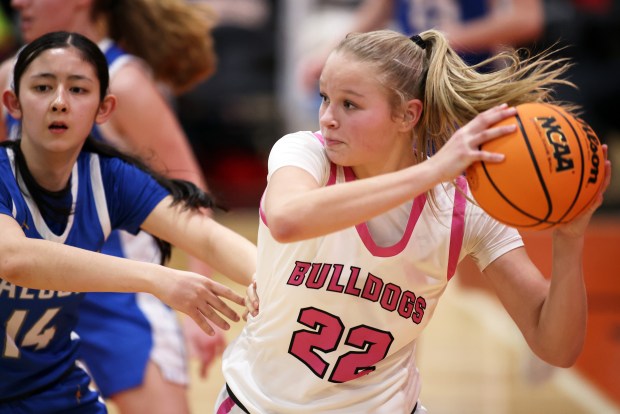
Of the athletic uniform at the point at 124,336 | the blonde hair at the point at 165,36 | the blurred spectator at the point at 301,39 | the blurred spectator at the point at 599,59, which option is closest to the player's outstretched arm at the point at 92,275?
the athletic uniform at the point at 124,336

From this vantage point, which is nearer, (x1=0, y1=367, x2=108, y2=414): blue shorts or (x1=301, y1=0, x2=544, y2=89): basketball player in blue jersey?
(x1=0, y1=367, x2=108, y2=414): blue shorts

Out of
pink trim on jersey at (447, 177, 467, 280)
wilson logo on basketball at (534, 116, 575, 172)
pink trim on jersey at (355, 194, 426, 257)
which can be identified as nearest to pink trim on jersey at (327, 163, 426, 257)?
pink trim on jersey at (355, 194, 426, 257)

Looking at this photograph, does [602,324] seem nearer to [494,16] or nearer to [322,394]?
[494,16]

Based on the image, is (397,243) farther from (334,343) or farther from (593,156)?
(593,156)

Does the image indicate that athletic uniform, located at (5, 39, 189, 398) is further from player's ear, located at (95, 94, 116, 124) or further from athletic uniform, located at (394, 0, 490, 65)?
athletic uniform, located at (394, 0, 490, 65)

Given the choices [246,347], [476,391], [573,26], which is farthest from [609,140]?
[246,347]

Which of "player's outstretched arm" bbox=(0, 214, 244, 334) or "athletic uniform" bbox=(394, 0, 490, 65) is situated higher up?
"athletic uniform" bbox=(394, 0, 490, 65)

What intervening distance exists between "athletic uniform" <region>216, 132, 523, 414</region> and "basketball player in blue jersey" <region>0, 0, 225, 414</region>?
931 millimetres

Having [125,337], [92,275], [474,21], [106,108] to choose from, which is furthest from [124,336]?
[474,21]

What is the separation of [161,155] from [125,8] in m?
0.67

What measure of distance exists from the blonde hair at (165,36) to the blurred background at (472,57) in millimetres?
778

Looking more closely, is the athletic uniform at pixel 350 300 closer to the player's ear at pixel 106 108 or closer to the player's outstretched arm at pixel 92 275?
the player's outstretched arm at pixel 92 275

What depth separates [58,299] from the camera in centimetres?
297

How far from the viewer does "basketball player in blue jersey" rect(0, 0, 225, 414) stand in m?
3.70
